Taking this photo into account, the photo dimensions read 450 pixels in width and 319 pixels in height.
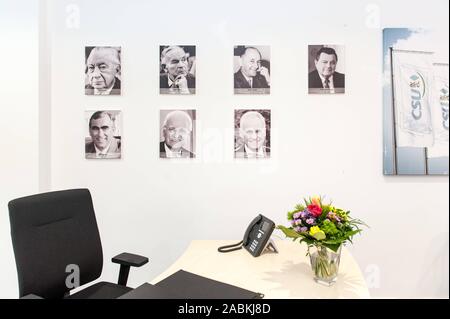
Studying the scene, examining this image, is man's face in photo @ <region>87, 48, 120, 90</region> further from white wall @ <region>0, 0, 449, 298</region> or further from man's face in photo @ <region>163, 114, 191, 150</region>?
man's face in photo @ <region>163, 114, 191, 150</region>

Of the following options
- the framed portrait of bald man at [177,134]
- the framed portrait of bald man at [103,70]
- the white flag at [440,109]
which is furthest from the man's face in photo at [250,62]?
the white flag at [440,109]

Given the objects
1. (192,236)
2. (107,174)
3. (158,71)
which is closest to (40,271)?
(107,174)

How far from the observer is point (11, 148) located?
2051 mm

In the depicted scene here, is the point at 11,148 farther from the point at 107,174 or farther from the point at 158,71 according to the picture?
the point at 158,71

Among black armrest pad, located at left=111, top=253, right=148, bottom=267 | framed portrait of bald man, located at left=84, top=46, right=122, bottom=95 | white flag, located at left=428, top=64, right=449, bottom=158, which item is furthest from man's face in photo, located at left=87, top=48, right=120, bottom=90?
white flag, located at left=428, top=64, right=449, bottom=158

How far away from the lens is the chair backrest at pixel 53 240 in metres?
1.31

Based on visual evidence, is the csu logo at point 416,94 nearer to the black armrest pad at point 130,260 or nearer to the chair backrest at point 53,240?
the black armrest pad at point 130,260

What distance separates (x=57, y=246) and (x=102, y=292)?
0.35 metres

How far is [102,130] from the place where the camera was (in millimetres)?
2121

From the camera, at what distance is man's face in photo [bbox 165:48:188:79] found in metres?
2.10

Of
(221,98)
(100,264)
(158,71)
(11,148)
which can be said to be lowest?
(100,264)

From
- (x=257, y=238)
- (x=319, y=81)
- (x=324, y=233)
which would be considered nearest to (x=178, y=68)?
(x=319, y=81)

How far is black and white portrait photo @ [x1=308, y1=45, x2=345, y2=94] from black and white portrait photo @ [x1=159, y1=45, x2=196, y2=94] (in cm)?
88
